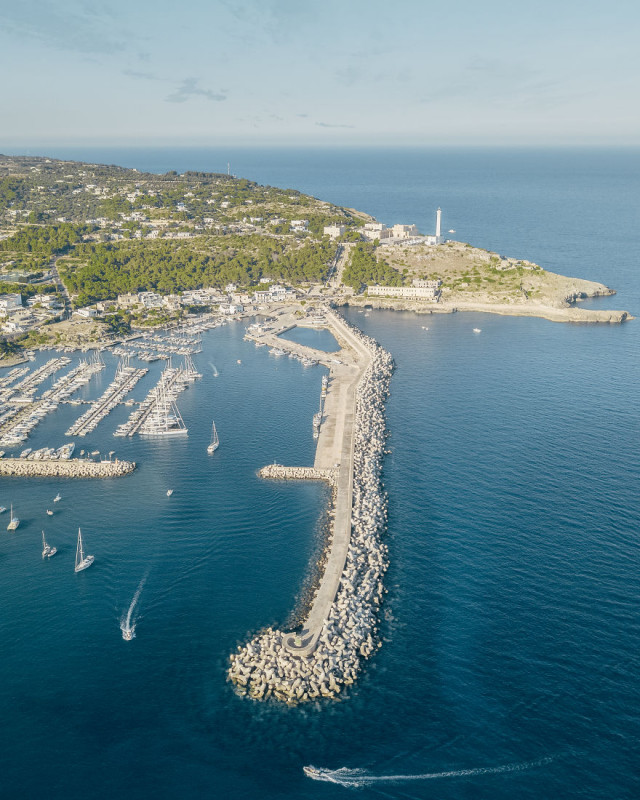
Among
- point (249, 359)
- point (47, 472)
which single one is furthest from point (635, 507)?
point (249, 359)

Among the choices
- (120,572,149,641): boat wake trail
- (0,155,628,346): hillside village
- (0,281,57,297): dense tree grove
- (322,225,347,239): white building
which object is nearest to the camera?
(120,572,149,641): boat wake trail

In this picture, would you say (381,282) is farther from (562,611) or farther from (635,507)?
(562,611)

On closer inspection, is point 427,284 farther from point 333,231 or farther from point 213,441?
point 213,441

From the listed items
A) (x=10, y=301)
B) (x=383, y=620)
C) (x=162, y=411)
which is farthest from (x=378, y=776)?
(x=10, y=301)

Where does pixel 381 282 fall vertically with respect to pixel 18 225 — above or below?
below

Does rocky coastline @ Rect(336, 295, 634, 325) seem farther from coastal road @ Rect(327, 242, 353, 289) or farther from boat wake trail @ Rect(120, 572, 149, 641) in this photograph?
boat wake trail @ Rect(120, 572, 149, 641)

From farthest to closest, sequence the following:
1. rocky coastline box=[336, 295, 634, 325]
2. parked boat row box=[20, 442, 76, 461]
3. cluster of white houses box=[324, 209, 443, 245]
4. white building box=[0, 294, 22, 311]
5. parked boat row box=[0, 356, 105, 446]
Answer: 1. cluster of white houses box=[324, 209, 443, 245]
2. rocky coastline box=[336, 295, 634, 325]
3. white building box=[0, 294, 22, 311]
4. parked boat row box=[0, 356, 105, 446]
5. parked boat row box=[20, 442, 76, 461]

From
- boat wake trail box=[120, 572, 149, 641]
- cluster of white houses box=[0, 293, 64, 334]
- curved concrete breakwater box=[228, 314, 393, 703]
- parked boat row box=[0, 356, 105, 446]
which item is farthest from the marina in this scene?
cluster of white houses box=[0, 293, 64, 334]
